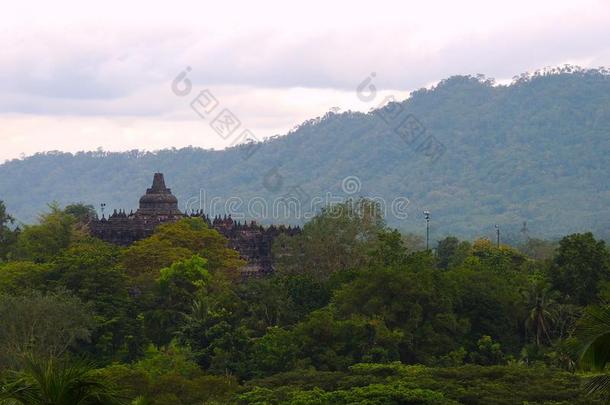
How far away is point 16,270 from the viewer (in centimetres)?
7531

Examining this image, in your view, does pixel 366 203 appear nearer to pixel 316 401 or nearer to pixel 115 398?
pixel 316 401

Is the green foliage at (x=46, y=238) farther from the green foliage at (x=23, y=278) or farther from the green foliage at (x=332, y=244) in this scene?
the green foliage at (x=332, y=244)

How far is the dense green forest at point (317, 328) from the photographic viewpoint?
5122 cm

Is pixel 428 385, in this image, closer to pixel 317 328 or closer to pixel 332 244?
pixel 317 328

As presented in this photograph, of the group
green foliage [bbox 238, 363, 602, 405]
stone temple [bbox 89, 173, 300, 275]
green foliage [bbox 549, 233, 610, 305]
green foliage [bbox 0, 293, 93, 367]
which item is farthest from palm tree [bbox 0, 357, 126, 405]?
stone temple [bbox 89, 173, 300, 275]

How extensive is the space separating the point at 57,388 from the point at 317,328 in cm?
3645

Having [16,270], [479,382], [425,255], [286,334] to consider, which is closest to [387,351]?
[286,334]

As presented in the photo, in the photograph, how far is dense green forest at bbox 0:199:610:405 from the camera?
51.2 metres

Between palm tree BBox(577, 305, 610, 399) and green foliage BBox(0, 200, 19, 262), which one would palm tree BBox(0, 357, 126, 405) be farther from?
green foliage BBox(0, 200, 19, 262)

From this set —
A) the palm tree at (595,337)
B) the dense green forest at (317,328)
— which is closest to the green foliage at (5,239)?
the dense green forest at (317,328)

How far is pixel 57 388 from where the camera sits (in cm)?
2395

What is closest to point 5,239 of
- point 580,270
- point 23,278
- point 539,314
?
point 23,278

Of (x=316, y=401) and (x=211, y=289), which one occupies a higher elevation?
(x=211, y=289)

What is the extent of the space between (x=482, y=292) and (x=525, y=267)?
26324mm
